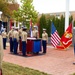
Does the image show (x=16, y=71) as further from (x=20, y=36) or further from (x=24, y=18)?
(x=24, y=18)

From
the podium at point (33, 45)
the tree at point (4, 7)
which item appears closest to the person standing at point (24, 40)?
the podium at point (33, 45)

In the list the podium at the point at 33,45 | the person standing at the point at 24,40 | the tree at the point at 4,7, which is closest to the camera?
the person standing at the point at 24,40

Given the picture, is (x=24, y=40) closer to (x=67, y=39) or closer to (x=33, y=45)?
(x=33, y=45)

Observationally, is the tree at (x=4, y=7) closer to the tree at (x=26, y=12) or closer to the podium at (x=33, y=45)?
the tree at (x=26, y=12)

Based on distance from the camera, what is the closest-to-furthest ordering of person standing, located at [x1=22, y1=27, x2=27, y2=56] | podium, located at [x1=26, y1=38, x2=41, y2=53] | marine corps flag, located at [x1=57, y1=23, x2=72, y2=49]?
person standing, located at [x1=22, y1=27, x2=27, y2=56] < podium, located at [x1=26, y1=38, x2=41, y2=53] < marine corps flag, located at [x1=57, y1=23, x2=72, y2=49]

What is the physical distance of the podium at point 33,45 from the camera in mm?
13375

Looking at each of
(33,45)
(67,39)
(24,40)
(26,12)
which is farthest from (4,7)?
(24,40)

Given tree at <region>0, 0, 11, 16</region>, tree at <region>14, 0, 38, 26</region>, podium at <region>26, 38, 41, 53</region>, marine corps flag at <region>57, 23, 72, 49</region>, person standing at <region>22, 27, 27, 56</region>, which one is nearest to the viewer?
person standing at <region>22, 27, 27, 56</region>

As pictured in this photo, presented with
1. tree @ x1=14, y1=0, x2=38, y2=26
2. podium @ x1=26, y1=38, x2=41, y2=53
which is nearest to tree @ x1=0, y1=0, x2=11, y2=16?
tree @ x1=14, y1=0, x2=38, y2=26

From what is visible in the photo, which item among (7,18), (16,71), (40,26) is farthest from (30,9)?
(16,71)

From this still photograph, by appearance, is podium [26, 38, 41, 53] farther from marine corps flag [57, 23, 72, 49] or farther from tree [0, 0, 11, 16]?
tree [0, 0, 11, 16]

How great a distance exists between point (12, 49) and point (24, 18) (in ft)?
44.9

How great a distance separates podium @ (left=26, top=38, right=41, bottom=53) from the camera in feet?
43.9

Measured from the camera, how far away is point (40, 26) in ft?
71.0
